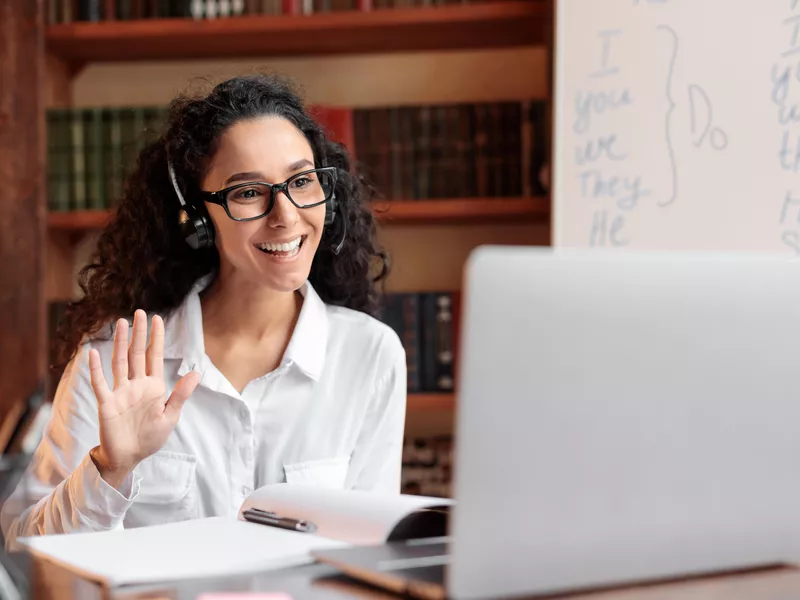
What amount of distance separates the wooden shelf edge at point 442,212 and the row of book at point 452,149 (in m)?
0.03

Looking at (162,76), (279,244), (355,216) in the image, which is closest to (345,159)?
(355,216)

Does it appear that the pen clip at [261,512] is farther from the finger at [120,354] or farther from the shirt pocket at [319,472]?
the shirt pocket at [319,472]

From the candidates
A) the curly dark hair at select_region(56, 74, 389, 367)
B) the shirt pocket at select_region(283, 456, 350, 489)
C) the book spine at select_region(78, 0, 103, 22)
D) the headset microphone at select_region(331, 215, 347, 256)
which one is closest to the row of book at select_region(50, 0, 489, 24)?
the book spine at select_region(78, 0, 103, 22)

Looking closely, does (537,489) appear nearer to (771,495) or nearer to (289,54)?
(771,495)

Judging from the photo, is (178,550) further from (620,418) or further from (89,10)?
(89,10)

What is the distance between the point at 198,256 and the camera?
1615mm

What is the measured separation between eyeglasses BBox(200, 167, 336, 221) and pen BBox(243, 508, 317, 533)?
0.63 meters

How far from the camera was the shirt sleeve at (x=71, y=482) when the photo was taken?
1.12 metres

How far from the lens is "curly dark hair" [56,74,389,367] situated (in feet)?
5.06

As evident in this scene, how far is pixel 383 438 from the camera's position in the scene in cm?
152

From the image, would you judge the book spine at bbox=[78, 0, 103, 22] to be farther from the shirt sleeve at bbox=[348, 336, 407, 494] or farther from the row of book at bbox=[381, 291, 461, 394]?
the shirt sleeve at bbox=[348, 336, 407, 494]

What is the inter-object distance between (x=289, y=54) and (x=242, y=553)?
1.88m

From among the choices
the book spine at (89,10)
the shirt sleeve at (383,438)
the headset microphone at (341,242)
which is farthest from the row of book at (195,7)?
the shirt sleeve at (383,438)

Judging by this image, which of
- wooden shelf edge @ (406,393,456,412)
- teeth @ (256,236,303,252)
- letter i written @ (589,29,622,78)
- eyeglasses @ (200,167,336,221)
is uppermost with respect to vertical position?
letter i written @ (589,29,622,78)
